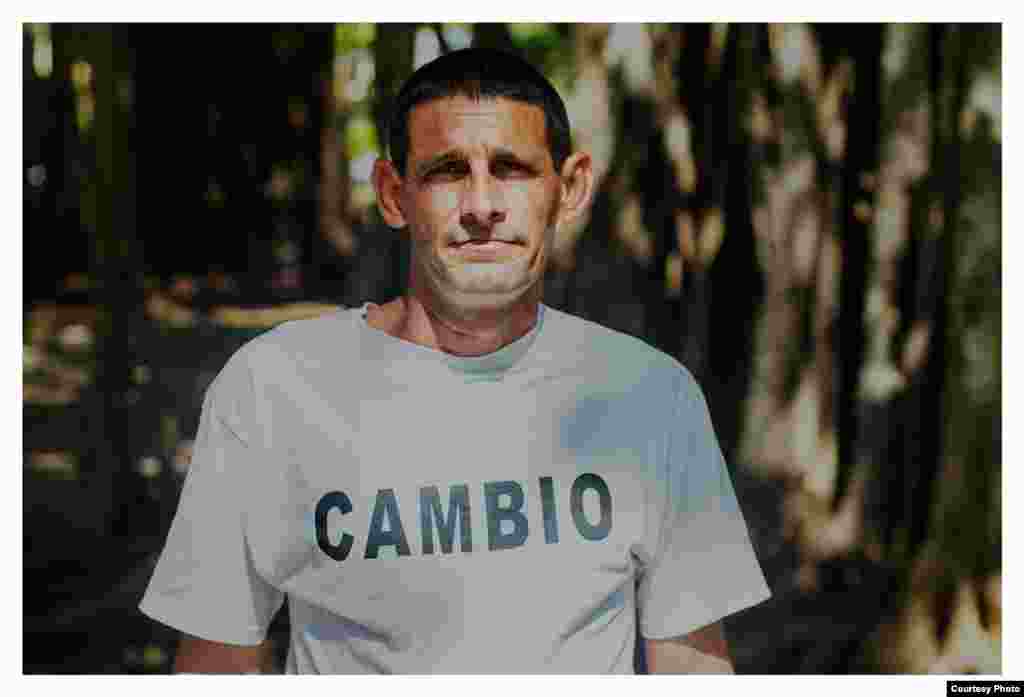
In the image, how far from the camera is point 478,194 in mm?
3604

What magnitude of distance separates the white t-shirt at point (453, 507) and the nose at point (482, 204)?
289mm

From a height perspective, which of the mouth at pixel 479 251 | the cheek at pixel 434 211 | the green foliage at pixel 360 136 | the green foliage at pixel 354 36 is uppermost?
the green foliage at pixel 354 36

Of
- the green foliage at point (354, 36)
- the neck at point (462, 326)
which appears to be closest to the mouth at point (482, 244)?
the neck at point (462, 326)

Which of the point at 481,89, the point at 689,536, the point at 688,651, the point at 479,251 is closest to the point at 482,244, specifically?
the point at 479,251

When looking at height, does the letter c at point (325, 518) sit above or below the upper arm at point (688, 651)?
above

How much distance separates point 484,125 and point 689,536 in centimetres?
118

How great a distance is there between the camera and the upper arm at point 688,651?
3.49 meters

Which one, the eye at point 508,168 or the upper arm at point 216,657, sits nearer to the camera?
the upper arm at point 216,657

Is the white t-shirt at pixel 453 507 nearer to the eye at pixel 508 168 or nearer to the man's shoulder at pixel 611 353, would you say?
the man's shoulder at pixel 611 353

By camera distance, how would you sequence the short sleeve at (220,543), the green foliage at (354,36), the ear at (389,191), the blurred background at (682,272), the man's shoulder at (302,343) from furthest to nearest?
the blurred background at (682,272)
the green foliage at (354,36)
the ear at (389,191)
the man's shoulder at (302,343)
the short sleeve at (220,543)

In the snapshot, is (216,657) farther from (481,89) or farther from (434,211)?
(481,89)

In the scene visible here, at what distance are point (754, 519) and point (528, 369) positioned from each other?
142cm

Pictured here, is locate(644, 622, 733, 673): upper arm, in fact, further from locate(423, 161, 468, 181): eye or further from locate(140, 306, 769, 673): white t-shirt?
locate(423, 161, 468, 181): eye

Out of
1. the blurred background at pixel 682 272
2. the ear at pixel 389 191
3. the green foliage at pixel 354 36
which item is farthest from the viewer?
the blurred background at pixel 682 272
